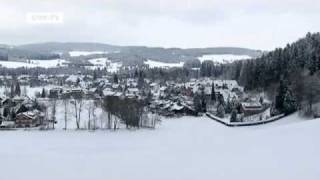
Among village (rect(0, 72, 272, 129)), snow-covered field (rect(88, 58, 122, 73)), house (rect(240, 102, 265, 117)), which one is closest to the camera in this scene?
village (rect(0, 72, 272, 129))

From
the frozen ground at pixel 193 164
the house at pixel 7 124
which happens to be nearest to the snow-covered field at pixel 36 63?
the house at pixel 7 124

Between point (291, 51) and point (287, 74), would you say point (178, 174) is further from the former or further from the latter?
point (291, 51)

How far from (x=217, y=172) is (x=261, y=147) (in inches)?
128

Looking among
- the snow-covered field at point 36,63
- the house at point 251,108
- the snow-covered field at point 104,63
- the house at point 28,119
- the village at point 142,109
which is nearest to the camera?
the village at point 142,109

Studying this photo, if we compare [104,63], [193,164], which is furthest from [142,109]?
[104,63]

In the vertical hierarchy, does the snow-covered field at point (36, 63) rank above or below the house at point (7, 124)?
below

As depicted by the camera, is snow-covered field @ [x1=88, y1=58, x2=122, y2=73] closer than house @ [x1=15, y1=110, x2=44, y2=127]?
No

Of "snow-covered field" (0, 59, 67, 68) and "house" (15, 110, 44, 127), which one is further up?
"house" (15, 110, 44, 127)

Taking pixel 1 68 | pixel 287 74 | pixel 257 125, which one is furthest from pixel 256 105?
pixel 1 68

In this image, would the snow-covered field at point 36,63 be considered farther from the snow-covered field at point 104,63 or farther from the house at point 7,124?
the house at point 7,124

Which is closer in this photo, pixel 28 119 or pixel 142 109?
pixel 142 109

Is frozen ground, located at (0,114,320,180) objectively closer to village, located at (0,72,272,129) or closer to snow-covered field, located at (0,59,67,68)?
village, located at (0,72,272,129)

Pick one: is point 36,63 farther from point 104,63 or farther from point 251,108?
point 251,108

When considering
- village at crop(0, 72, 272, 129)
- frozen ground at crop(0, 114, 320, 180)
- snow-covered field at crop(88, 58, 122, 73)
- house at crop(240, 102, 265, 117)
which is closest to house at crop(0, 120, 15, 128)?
village at crop(0, 72, 272, 129)
